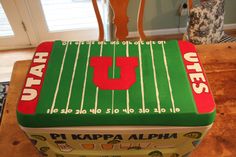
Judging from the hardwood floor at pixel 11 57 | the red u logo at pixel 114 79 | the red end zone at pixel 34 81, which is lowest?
the hardwood floor at pixel 11 57

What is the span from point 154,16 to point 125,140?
5.64 feet

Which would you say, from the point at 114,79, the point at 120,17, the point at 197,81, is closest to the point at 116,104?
the point at 114,79

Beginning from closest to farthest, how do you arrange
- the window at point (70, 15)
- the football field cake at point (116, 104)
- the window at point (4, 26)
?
the football field cake at point (116, 104) < the window at point (4, 26) < the window at point (70, 15)

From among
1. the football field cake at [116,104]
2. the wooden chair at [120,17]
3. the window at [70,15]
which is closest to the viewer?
the football field cake at [116,104]

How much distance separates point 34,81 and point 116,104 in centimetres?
20

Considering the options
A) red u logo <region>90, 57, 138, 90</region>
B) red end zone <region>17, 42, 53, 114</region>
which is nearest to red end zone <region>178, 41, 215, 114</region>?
red u logo <region>90, 57, 138, 90</region>

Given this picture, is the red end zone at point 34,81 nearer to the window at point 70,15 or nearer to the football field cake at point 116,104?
the football field cake at point 116,104

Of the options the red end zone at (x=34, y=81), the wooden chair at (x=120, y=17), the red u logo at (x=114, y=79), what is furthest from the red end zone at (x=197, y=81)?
the wooden chair at (x=120, y=17)

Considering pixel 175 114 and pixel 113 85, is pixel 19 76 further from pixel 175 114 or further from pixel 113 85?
pixel 175 114

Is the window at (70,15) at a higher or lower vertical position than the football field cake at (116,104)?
lower

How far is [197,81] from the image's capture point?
0.50 metres

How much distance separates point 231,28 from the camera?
7.38ft

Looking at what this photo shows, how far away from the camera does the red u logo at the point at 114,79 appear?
49 cm

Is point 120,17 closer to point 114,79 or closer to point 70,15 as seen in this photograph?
point 114,79
